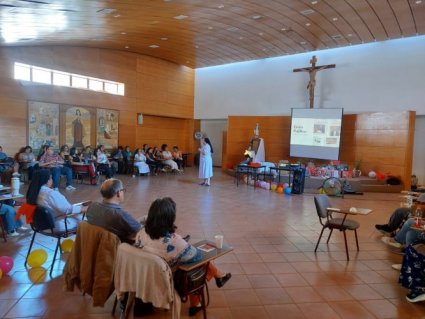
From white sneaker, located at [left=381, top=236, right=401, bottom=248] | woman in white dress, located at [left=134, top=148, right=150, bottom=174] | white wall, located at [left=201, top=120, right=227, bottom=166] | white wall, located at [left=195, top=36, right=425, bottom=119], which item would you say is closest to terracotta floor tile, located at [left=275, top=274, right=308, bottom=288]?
white sneaker, located at [left=381, top=236, right=401, bottom=248]

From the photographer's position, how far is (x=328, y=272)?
340 cm

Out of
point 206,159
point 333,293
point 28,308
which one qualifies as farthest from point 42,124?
point 333,293

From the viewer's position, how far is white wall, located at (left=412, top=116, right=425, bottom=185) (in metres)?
9.43

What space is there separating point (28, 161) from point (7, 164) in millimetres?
562

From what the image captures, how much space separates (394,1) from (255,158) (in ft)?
19.1

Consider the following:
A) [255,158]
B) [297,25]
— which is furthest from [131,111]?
[297,25]

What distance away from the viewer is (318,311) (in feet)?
8.57

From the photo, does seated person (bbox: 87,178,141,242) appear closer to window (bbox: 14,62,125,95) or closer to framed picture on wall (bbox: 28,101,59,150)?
framed picture on wall (bbox: 28,101,59,150)

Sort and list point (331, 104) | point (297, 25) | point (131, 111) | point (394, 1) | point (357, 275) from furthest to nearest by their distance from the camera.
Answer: point (131, 111)
point (331, 104)
point (297, 25)
point (394, 1)
point (357, 275)

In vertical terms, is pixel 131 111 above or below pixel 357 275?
above

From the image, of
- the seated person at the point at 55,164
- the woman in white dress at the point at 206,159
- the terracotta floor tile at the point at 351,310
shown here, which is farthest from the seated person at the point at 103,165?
the terracotta floor tile at the point at 351,310

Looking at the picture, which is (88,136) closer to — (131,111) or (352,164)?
(131,111)

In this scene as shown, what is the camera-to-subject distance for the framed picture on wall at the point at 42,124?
899 centimetres

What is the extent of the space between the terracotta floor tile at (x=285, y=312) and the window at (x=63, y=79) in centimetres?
918
